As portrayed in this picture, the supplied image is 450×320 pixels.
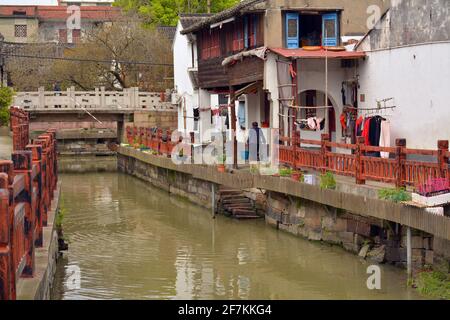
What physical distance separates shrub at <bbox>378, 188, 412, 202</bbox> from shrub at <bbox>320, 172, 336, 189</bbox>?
2264 millimetres

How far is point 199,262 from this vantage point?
17.9 metres

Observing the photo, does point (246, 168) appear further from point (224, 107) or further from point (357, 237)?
point (224, 107)

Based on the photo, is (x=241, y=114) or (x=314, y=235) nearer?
(x=314, y=235)

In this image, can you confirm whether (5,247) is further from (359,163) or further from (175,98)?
(175,98)

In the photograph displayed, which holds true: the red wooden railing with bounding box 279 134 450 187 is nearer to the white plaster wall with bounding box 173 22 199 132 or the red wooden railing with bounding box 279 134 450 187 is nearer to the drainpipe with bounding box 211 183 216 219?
the drainpipe with bounding box 211 183 216 219

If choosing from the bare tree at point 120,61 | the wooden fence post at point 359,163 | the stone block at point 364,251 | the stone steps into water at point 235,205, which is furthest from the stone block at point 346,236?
the bare tree at point 120,61

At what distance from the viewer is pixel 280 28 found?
24.6 m

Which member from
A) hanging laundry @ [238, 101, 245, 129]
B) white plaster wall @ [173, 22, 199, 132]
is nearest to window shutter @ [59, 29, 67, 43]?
white plaster wall @ [173, 22, 199, 132]

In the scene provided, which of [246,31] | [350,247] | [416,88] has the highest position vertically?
[246,31]

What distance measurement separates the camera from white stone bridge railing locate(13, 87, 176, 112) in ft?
130

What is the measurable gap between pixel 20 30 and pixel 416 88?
53.0 meters

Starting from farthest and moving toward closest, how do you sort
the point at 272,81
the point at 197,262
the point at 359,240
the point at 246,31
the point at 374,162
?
the point at 246,31 < the point at 272,81 < the point at 197,262 < the point at 359,240 < the point at 374,162

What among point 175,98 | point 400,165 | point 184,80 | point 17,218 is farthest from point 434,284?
point 175,98

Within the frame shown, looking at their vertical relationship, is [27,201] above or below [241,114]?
below
